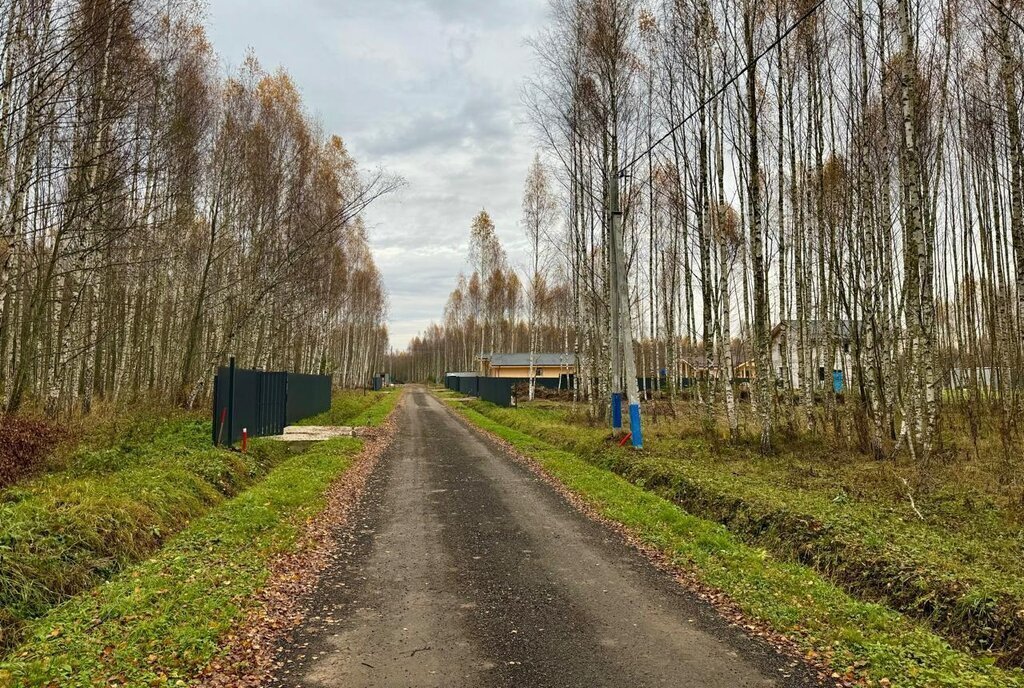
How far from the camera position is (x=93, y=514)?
5527 millimetres

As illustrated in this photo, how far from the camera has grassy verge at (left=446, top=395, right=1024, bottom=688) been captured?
353cm

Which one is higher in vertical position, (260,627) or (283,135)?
(283,135)

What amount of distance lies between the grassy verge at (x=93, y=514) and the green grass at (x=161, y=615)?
235mm

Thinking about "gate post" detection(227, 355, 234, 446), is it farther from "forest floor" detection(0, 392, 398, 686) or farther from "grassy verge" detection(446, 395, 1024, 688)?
"grassy verge" detection(446, 395, 1024, 688)

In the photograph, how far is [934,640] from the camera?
3.96m

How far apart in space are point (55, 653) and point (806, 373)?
54.6 feet

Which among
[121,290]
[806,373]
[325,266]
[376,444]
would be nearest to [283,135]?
[325,266]

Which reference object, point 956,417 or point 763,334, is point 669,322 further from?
point 763,334

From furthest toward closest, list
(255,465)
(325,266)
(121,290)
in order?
(325,266) < (121,290) < (255,465)

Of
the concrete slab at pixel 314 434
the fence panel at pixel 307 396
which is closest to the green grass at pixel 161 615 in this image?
the concrete slab at pixel 314 434

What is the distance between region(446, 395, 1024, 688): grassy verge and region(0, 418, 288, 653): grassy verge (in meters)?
5.34

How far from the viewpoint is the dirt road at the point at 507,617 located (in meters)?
3.54

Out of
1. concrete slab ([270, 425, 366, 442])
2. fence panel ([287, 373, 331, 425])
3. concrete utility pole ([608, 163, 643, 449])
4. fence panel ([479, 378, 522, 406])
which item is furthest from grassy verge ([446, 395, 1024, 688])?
fence panel ([479, 378, 522, 406])

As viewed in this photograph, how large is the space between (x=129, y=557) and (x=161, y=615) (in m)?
1.74
